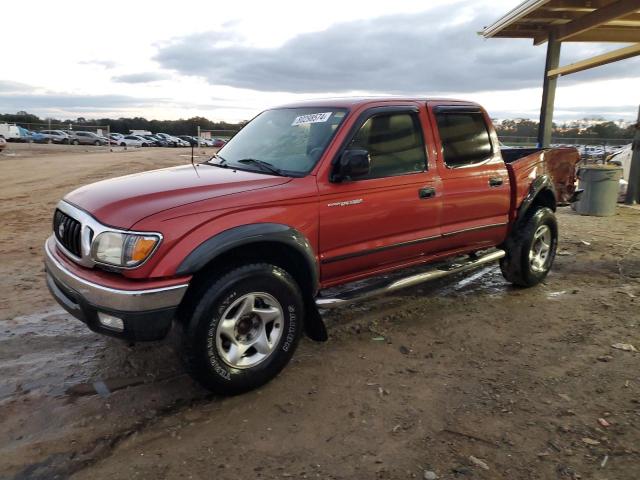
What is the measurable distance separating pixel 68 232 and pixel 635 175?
487 inches

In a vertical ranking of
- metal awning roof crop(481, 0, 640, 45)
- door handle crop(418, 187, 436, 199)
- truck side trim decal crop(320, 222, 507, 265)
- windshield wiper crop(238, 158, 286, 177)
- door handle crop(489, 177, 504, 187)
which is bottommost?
truck side trim decal crop(320, 222, 507, 265)

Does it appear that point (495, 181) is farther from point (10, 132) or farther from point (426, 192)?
point (10, 132)

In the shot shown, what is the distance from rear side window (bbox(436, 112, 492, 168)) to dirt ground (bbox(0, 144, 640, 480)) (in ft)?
4.91

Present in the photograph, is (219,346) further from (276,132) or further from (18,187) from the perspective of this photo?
(18,187)

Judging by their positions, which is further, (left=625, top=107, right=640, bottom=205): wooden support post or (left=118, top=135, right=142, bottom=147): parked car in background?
(left=118, top=135, right=142, bottom=147): parked car in background

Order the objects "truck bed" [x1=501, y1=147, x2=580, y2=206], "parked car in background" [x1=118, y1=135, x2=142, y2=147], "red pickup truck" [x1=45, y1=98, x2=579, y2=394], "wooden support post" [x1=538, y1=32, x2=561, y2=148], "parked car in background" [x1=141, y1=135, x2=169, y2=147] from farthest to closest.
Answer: "parked car in background" [x1=141, y1=135, x2=169, y2=147], "parked car in background" [x1=118, y1=135, x2=142, y2=147], "wooden support post" [x1=538, y1=32, x2=561, y2=148], "truck bed" [x1=501, y1=147, x2=580, y2=206], "red pickup truck" [x1=45, y1=98, x2=579, y2=394]

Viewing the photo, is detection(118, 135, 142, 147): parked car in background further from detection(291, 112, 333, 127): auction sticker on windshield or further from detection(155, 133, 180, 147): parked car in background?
detection(291, 112, 333, 127): auction sticker on windshield

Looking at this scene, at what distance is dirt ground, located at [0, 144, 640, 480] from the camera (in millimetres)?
2721

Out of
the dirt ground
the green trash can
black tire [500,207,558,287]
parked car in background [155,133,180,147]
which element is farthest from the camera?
parked car in background [155,133,180,147]

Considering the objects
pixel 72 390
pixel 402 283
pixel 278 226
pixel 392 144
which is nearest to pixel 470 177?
pixel 392 144

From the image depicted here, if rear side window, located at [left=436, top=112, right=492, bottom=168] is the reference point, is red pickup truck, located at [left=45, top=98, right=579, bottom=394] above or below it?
below

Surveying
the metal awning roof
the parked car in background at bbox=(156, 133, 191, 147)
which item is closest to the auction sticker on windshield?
the metal awning roof

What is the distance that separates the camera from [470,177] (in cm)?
468

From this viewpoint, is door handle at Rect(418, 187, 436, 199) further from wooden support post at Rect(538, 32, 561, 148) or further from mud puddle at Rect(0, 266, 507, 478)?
wooden support post at Rect(538, 32, 561, 148)
